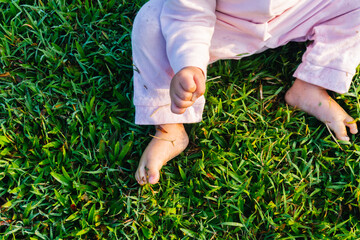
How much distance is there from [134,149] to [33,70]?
674 millimetres

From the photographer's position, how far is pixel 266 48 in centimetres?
187

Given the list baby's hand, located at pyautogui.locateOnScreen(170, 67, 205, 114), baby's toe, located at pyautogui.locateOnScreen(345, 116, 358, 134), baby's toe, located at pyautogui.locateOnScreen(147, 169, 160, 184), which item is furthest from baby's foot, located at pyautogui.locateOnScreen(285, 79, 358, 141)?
baby's toe, located at pyautogui.locateOnScreen(147, 169, 160, 184)

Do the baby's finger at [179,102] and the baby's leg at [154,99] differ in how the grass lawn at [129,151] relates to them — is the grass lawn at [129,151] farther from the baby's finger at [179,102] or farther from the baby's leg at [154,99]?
the baby's finger at [179,102]

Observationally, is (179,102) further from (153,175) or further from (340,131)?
(340,131)

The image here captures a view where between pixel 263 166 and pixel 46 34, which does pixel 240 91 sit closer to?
pixel 263 166

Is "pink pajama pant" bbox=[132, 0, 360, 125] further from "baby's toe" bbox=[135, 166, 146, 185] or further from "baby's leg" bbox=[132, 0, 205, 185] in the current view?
"baby's toe" bbox=[135, 166, 146, 185]

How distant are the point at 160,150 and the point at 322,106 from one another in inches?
31.5

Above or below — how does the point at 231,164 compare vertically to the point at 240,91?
below

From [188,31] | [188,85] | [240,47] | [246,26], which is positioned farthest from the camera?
[240,47]

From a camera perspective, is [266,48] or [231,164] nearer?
[231,164]

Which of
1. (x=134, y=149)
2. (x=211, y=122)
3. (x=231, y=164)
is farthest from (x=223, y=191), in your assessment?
(x=134, y=149)

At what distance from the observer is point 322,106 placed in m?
1.79

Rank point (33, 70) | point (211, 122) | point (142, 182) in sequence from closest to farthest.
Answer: point (142, 182) < point (211, 122) < point (33, 70)

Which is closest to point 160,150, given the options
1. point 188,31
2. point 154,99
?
point 154,99
